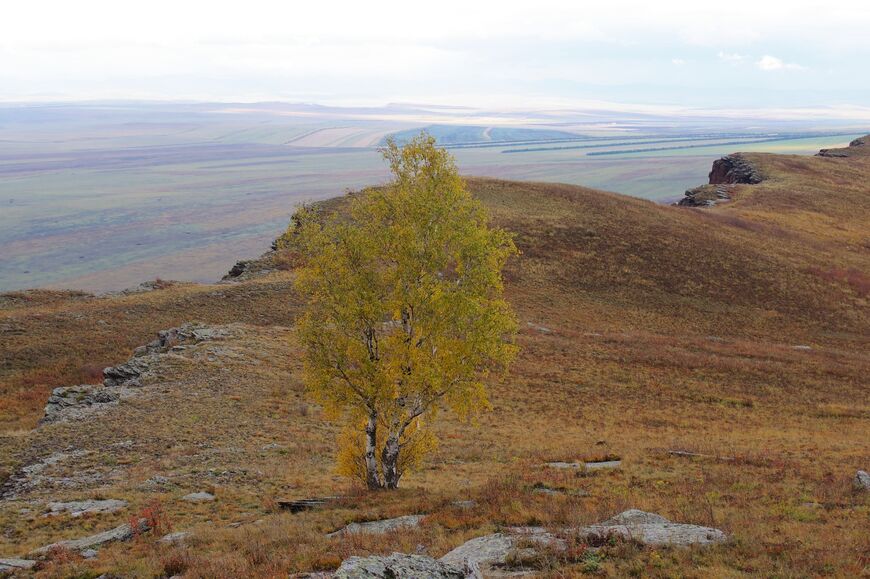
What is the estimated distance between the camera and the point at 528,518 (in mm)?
15672

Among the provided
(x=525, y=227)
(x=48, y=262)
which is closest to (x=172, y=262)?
(x=48, y=262)

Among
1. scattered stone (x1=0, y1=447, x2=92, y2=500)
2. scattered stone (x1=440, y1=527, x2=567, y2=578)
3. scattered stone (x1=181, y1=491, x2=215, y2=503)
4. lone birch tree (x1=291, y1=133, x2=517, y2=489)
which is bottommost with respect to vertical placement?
scattered stone (x1=0, y1=447, x2=92, y2=500)

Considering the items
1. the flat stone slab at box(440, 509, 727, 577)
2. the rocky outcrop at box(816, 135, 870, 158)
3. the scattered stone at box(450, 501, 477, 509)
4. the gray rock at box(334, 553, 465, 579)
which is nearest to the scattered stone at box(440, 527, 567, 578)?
the flat stone slab at box(440, 509, 727, 577)

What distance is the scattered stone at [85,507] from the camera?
19.6 meters

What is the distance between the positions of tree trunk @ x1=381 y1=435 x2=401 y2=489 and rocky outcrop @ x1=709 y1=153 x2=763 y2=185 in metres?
124

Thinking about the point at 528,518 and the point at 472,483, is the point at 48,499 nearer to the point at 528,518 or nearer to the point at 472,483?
the point at 472,483

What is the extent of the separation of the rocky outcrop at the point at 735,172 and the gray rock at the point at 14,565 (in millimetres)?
133596

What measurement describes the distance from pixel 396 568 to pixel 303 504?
31.4 ft

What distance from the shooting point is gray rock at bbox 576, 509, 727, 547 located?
1345cm

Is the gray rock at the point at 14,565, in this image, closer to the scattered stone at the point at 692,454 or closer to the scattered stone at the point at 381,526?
the scattered stone at the point at 381,526

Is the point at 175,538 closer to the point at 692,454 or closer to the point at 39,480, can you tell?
the point at 39,480

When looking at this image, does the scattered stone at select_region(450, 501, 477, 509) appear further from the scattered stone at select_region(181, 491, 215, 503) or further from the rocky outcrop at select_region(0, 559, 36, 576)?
the rocky outcrop at select_region(0, 559, 36, 576)

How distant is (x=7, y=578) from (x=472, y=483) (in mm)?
14409

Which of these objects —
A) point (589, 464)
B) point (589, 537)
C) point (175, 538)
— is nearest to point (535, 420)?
point (589, 464)
